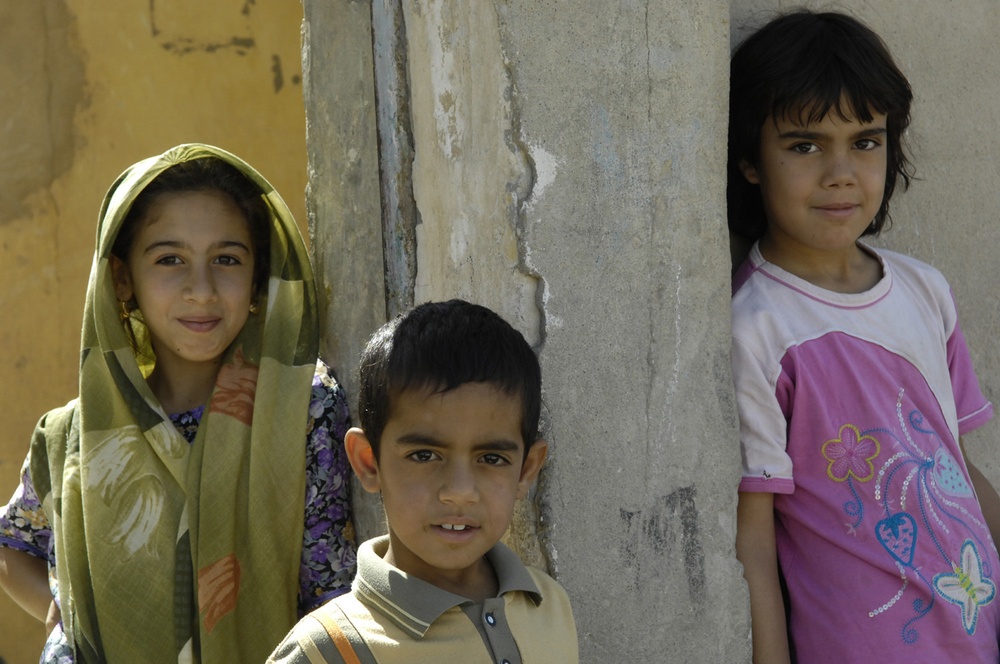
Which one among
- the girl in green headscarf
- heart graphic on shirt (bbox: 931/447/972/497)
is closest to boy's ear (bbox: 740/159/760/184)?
heart graphic on shirt (bbox: 931/447/972/497)

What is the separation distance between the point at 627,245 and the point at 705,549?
0.56 metres

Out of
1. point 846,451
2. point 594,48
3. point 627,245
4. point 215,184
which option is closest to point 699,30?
point 594,48

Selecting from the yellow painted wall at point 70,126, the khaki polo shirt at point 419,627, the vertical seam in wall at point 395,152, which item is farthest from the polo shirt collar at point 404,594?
the yellow painted wall at point 70,126

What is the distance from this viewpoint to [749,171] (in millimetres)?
2400

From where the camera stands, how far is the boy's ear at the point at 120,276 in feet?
8.12

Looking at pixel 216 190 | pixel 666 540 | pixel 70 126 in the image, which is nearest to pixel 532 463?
pixel 666 540

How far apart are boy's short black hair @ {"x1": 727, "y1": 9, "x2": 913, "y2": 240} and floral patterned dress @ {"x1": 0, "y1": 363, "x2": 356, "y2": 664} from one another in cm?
95

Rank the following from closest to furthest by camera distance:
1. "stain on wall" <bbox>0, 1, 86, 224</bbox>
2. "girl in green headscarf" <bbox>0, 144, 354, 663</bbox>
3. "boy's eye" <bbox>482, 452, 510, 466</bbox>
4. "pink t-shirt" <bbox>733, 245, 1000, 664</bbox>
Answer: "boy's eye" <bbox>482, 452, 510, 466</bbox>
"pink t-shirt" <bbox>733, 245, 1000, 664</bbox>
"girl in green headscarf" <bbox>0, 144, 354, 663</bbox>
"stain on wall" <bbox>0, 1, 86, 224</bbox>

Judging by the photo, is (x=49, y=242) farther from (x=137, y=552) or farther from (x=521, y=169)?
(x=521, y=169)

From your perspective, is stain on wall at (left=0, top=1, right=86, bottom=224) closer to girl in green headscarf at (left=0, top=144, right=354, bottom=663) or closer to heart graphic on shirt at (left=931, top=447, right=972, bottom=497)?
girl in green headscarf at (left=0, top=144, right=354, bottom=663)

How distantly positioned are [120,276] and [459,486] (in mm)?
1096

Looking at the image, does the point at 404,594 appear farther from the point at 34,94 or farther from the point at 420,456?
the point at 34,94

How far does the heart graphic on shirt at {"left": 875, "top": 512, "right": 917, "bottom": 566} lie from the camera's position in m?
2.18

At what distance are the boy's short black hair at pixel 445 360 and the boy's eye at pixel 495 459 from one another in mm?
59
